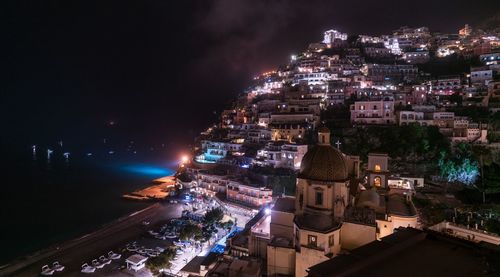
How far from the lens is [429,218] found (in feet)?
94.7

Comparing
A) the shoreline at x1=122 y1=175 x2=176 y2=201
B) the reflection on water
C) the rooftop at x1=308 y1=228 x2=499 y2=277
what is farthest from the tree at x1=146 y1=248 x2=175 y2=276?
the shoreline at x1=122 y1=175 x2=176 y2=201

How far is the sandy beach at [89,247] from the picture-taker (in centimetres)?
3403

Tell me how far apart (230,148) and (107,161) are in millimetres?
55492

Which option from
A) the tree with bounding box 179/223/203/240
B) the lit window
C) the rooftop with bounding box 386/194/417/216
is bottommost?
the tree with bounding box 179/223/203/240

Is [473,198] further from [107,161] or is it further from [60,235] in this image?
[107,161]

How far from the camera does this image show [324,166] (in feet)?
67.5

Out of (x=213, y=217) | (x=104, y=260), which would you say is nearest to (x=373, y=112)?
(x=213, y=217)

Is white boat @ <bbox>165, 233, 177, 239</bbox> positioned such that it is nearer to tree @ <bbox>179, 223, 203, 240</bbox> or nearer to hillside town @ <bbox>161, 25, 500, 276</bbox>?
tree @ <bbox>179, 223, 203, 240</bbox>

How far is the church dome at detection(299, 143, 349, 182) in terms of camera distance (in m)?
20.3

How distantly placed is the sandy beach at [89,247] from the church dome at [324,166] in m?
27.6

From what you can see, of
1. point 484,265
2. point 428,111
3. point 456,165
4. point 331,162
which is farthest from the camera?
point 428,111

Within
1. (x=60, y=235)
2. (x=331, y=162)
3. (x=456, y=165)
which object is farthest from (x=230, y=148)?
(x=331, y=162)

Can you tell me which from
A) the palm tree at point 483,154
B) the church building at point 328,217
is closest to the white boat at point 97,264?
the church building at point 328,217

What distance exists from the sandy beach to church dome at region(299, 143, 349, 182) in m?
27.6
